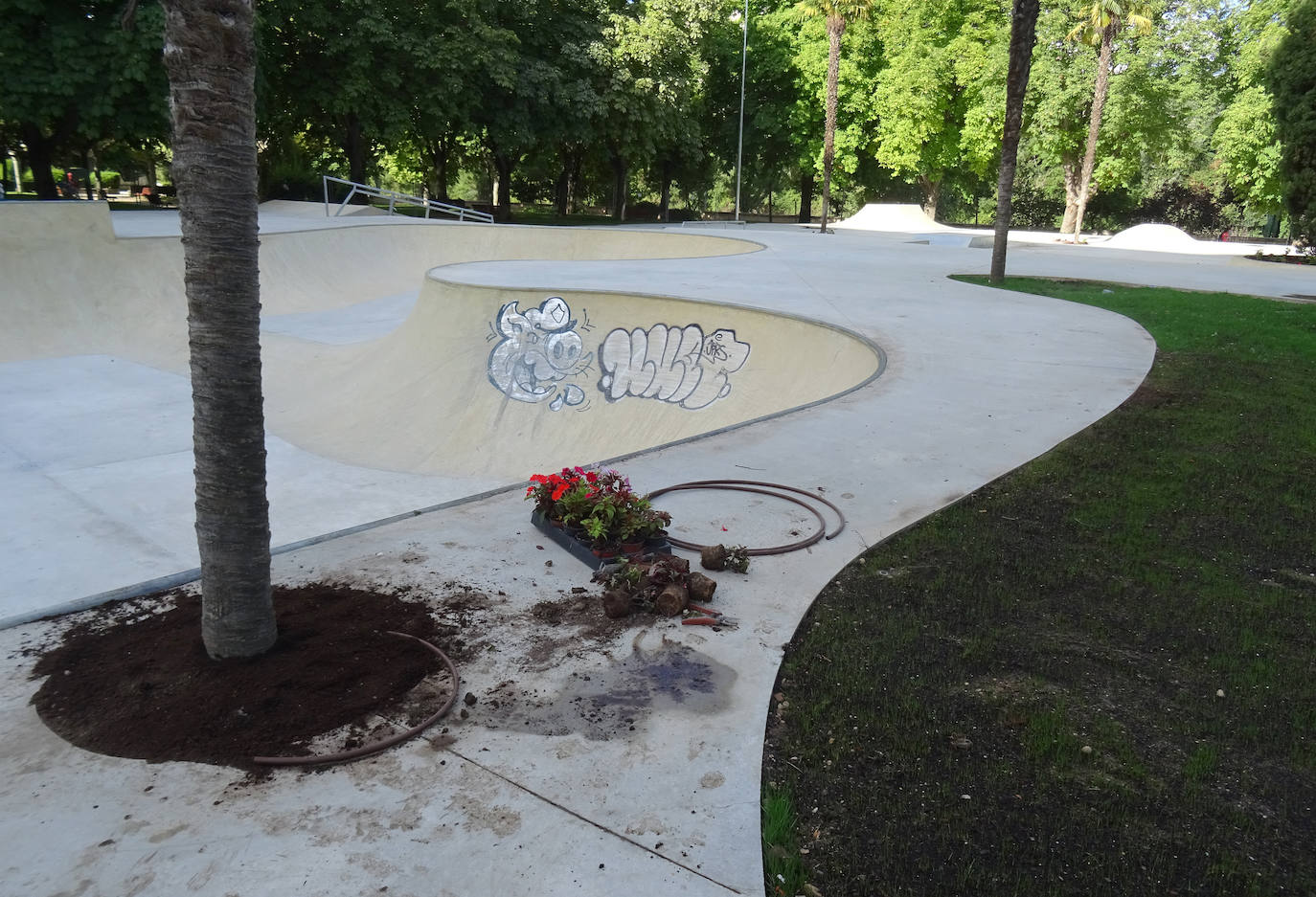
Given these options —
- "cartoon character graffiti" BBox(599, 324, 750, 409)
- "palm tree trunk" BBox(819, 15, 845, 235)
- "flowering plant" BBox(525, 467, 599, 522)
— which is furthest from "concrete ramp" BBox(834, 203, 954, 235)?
"flowering plant" BBox(525, 467, 599, 522)

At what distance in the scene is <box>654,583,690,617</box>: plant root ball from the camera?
453 cm

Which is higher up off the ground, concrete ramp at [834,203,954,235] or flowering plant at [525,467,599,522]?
concrete ramp at [834,203,954,235]

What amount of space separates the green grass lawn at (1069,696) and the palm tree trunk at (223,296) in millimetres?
2421

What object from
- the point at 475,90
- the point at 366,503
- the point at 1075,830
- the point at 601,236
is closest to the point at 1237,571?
the point at 1075,830

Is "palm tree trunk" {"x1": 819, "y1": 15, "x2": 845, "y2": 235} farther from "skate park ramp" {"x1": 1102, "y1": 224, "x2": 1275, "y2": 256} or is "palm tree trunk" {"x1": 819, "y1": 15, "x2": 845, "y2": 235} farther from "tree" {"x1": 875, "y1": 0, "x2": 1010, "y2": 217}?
"skate park ramp" {"x1": 1102, "y1": 224, "x2": 1275, "y2": 256}

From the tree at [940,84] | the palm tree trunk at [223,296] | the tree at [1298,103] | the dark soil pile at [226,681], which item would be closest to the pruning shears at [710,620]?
the dark soil pile at [226,681]

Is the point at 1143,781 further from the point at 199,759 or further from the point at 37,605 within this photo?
the point at 37,605

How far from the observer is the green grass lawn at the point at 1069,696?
293 centimetres

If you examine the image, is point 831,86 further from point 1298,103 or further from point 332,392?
point 332,392

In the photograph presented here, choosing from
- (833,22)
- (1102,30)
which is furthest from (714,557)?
(1102,30)

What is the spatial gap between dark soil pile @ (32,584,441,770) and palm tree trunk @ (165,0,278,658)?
0.69ft

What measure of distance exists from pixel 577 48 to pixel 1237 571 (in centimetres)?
3677

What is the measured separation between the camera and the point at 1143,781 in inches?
129

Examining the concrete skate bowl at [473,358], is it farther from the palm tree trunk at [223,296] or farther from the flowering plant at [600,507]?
the palm tree trunk at [223,296]
